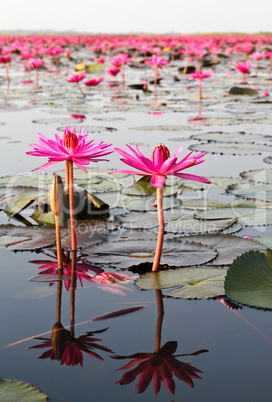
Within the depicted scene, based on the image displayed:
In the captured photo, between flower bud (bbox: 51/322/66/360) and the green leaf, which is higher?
the green leaf

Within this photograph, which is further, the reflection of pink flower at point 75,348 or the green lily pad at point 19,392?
the reflection of pink flower at point 75,348

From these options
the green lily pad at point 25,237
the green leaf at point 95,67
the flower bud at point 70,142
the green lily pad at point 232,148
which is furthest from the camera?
A: the green leaf at point 95,67

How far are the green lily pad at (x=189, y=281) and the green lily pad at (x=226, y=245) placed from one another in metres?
0.11

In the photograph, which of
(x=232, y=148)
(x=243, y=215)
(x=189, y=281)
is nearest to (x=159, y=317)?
(x=189, y=281)

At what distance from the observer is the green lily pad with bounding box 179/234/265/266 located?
1.44 m

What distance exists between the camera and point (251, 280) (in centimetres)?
118

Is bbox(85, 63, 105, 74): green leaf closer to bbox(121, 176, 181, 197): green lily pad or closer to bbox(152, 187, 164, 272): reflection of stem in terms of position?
bbox(121, 176, 181, 197): green lily pad

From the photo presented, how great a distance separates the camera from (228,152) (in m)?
2.91

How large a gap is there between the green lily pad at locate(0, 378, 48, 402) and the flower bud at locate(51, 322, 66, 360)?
119 millimetres

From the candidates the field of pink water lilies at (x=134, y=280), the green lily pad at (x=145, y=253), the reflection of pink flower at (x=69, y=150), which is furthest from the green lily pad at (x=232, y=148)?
the reflection of pink flower at (x=69, y=150)

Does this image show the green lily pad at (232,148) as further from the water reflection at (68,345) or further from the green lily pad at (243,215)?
the water reflection at (68,345)

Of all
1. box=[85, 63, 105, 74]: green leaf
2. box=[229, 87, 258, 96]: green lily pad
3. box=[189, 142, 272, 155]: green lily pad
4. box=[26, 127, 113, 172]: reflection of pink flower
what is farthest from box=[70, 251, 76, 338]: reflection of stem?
box=[85, 63, 105, 74]: green leaf

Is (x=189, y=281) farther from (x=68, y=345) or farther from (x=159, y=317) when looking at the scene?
(x=68, y=345)

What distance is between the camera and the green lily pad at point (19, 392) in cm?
80
